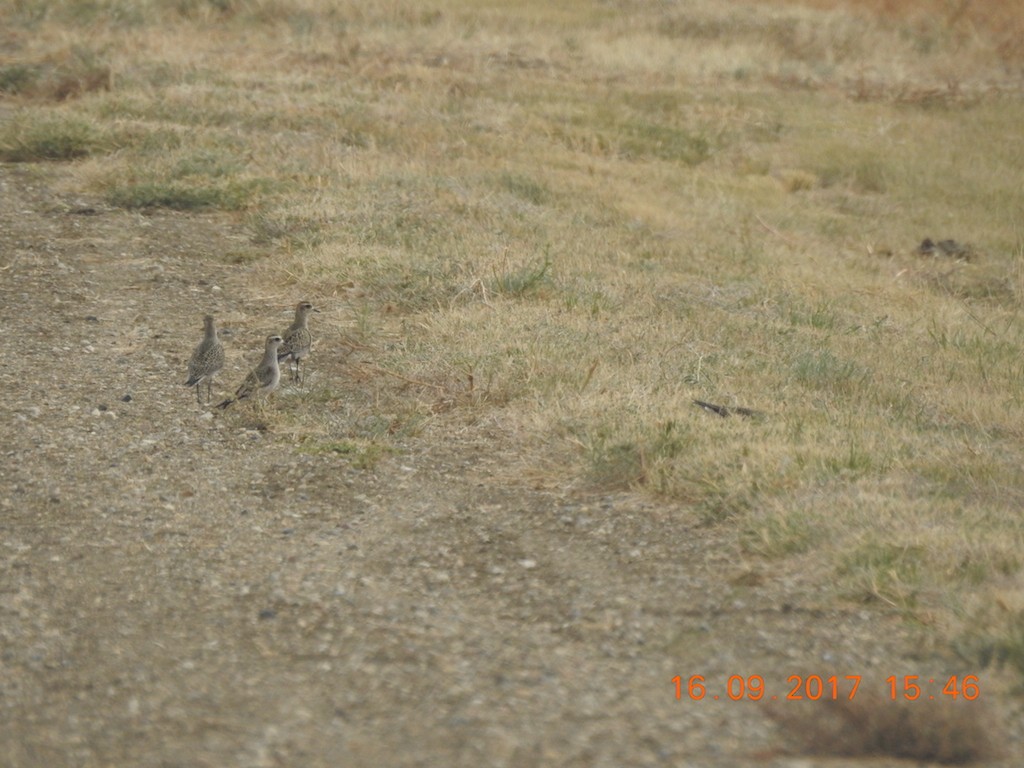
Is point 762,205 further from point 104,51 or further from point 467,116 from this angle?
point 104,51

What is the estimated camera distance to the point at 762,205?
17062 mm

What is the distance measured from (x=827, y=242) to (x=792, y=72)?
10.7 m

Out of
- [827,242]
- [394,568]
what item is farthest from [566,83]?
[394,568]

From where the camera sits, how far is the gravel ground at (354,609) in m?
4.71

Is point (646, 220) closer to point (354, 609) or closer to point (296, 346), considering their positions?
point (296, 346)

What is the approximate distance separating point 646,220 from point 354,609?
965cm
